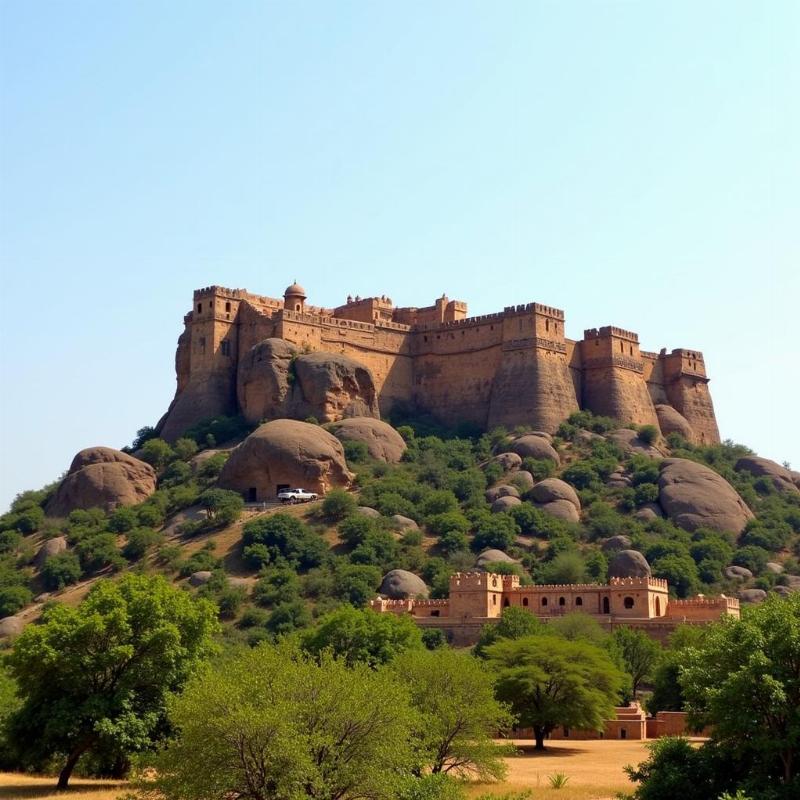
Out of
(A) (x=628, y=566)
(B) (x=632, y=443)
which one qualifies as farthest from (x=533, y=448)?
(A) (x=628, y=566)

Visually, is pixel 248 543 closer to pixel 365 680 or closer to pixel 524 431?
pixel 524 431

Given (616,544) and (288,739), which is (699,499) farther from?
(288,739)

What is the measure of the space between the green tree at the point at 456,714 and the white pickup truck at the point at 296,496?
32.2 meters

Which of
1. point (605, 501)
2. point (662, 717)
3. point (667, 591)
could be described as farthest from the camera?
point (605, 501)

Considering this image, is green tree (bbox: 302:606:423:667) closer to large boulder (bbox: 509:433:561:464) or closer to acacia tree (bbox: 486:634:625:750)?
acacia tree (bbox: 486:634:625:750)

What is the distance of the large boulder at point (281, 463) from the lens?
75750 mm

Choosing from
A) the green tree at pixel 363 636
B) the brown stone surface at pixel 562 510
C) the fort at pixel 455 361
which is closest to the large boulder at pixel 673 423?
the fort at pixel 455 361

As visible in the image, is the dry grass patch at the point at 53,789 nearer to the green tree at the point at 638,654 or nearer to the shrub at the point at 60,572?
the green tree at the point at 638,654

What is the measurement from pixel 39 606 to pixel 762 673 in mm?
44977

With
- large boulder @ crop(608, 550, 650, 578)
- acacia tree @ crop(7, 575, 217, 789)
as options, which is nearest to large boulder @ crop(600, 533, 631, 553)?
large boulder @ crop(608, 550, 650, 578)

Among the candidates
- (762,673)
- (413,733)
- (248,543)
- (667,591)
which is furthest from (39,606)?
(762,673)

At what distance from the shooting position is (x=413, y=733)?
127 ft

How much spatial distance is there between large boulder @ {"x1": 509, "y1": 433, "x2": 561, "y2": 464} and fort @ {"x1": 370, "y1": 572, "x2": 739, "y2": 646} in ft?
55.4

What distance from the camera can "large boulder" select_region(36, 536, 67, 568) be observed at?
7375cm
